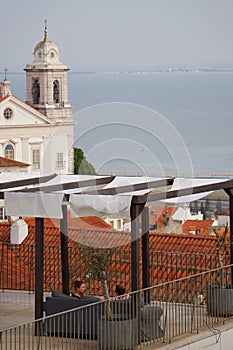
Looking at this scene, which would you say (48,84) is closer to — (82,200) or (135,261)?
(82,200)

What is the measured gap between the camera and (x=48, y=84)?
338ft

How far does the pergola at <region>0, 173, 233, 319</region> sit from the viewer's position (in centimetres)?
1105

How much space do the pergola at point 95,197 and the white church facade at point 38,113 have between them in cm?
8318

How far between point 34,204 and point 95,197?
25.8 inches

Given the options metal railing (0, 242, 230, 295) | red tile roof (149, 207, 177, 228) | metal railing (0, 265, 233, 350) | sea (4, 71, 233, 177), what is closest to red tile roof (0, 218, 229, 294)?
metal railing (0, 242, 230, 295)

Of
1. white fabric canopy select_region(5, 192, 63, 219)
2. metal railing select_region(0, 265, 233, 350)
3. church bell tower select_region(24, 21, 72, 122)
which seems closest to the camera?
metal railing select_region(0, 265, 233, 350)

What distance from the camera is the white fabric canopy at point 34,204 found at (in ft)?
36.7

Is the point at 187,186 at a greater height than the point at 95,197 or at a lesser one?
greater

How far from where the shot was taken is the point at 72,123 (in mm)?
104562

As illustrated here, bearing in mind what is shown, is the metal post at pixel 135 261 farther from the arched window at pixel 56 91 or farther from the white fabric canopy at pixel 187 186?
the arched window at pixel 56 91

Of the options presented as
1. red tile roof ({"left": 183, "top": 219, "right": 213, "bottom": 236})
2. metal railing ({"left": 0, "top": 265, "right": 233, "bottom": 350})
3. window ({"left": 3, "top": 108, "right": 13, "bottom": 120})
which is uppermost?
window ({"left": 3, "top": 108, "right": 13, "bottom": 120})

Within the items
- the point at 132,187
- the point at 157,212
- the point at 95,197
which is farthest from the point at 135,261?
the point at 157,212

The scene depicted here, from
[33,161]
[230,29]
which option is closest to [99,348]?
[33,161]

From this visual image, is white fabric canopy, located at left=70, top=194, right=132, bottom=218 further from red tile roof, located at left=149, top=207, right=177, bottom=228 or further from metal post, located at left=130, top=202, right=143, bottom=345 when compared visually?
red tile roof, located at left=149, top=207, right=177, bottom=228
